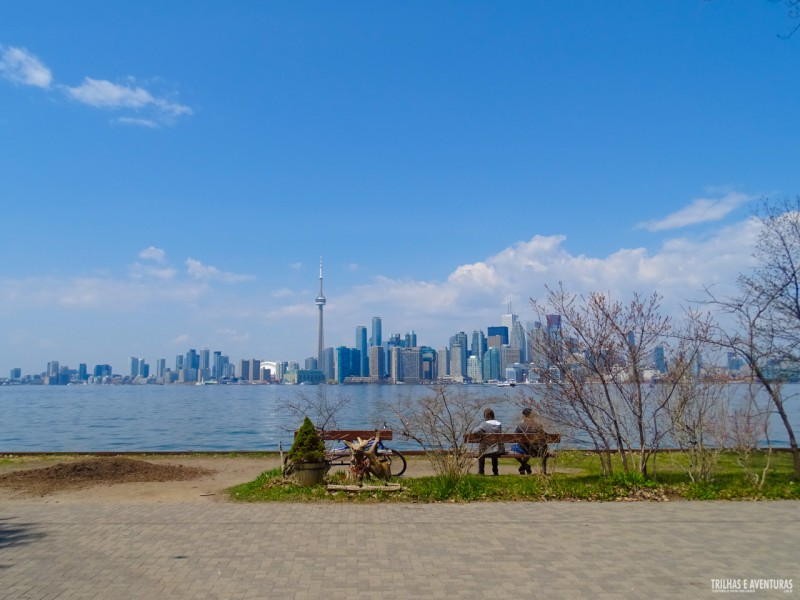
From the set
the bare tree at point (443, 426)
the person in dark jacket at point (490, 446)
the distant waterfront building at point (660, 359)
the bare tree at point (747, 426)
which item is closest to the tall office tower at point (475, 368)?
the person in dark jacket at point (490, 446)

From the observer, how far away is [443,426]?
404 inches

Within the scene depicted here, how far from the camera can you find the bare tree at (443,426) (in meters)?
10.0

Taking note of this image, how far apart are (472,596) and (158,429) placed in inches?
1508

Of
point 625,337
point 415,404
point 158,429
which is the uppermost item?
point 625,337

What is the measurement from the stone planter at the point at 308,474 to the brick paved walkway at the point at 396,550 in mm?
1147

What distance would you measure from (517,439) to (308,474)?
13.3 feet

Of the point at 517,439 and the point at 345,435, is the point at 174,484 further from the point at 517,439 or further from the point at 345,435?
the point at 517,439

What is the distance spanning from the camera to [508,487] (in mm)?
9812

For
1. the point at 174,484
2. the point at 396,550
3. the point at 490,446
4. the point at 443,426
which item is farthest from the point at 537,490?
the point at 174,484

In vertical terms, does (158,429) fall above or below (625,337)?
below

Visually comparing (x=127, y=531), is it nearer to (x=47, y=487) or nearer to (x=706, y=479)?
Answer: (x=47, y=487)

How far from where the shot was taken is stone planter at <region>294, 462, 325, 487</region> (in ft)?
33.2

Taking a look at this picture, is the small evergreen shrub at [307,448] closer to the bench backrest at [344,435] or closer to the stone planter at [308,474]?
the stone planter at [308,474]

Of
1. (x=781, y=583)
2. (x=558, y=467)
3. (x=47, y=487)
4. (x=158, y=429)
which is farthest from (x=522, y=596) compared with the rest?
(x=158, y=429)
